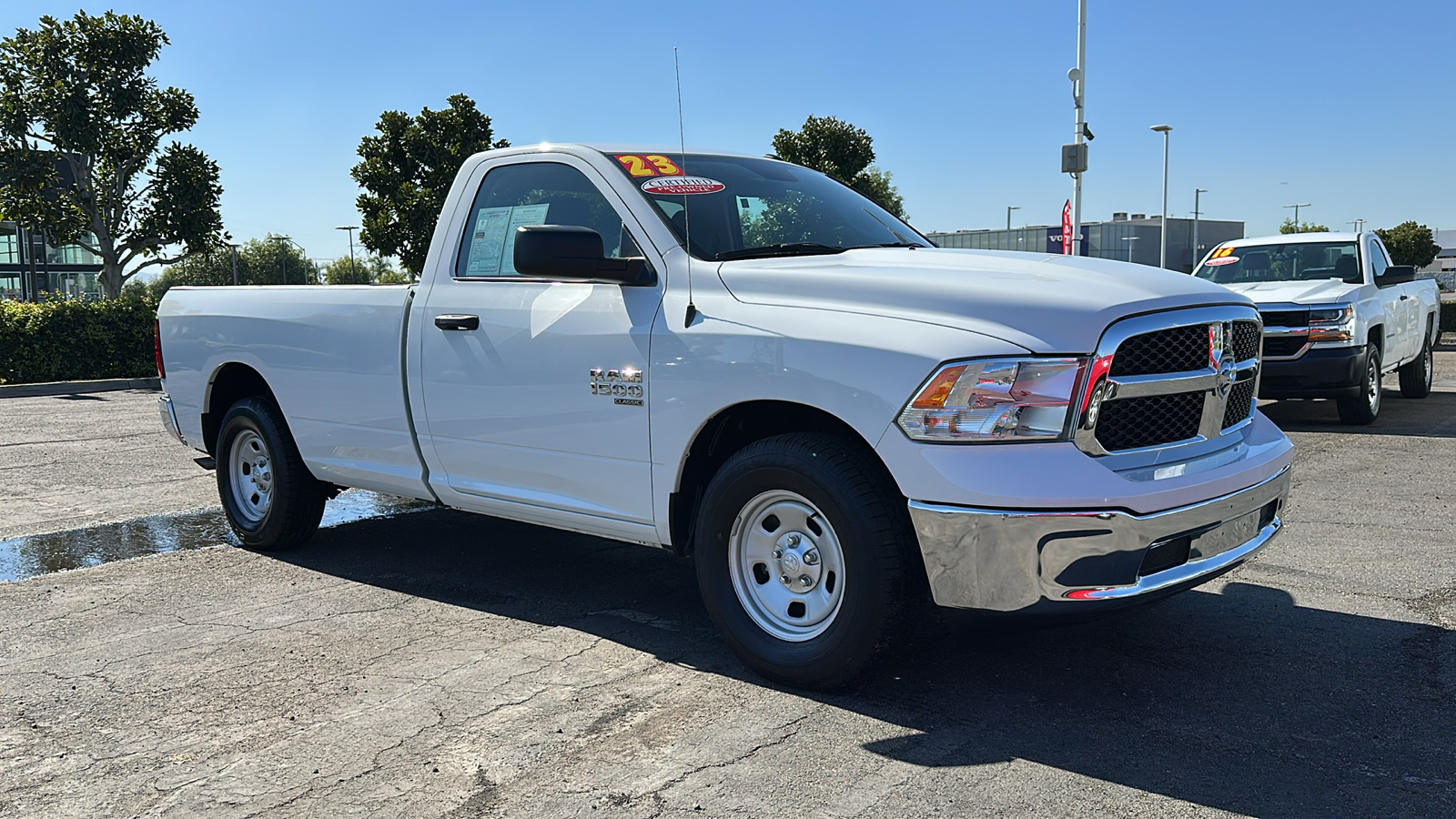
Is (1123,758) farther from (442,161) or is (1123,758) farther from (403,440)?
(442,161)

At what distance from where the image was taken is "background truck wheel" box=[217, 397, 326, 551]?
621 centimetres

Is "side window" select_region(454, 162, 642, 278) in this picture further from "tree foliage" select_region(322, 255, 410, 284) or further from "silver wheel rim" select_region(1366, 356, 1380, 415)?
"silver wheel rim" select_region(1366, 356, 1380, 415)

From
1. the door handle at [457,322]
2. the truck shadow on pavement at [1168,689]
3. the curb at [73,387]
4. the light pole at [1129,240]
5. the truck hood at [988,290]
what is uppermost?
the light pole at [1129,240]

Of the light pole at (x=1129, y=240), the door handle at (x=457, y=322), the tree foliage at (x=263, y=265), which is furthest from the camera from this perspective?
the tree foliage at (x=263, y=265)

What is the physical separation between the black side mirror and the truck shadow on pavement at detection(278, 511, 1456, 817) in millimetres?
1450

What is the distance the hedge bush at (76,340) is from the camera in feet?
65.6

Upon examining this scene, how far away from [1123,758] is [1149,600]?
49 centimetres

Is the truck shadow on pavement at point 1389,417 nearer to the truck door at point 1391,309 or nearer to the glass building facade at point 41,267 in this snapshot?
the truck door at point 1391,309

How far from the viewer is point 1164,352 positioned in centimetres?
384

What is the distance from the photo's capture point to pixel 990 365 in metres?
3.58

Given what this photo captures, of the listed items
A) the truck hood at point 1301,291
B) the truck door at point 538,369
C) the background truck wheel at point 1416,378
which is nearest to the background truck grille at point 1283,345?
the truck hood at point 1301,291

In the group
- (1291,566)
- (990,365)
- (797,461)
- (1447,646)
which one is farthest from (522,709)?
(1291,566)

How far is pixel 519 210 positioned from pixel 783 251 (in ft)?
4.27

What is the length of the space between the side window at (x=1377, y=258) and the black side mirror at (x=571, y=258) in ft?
32.4
